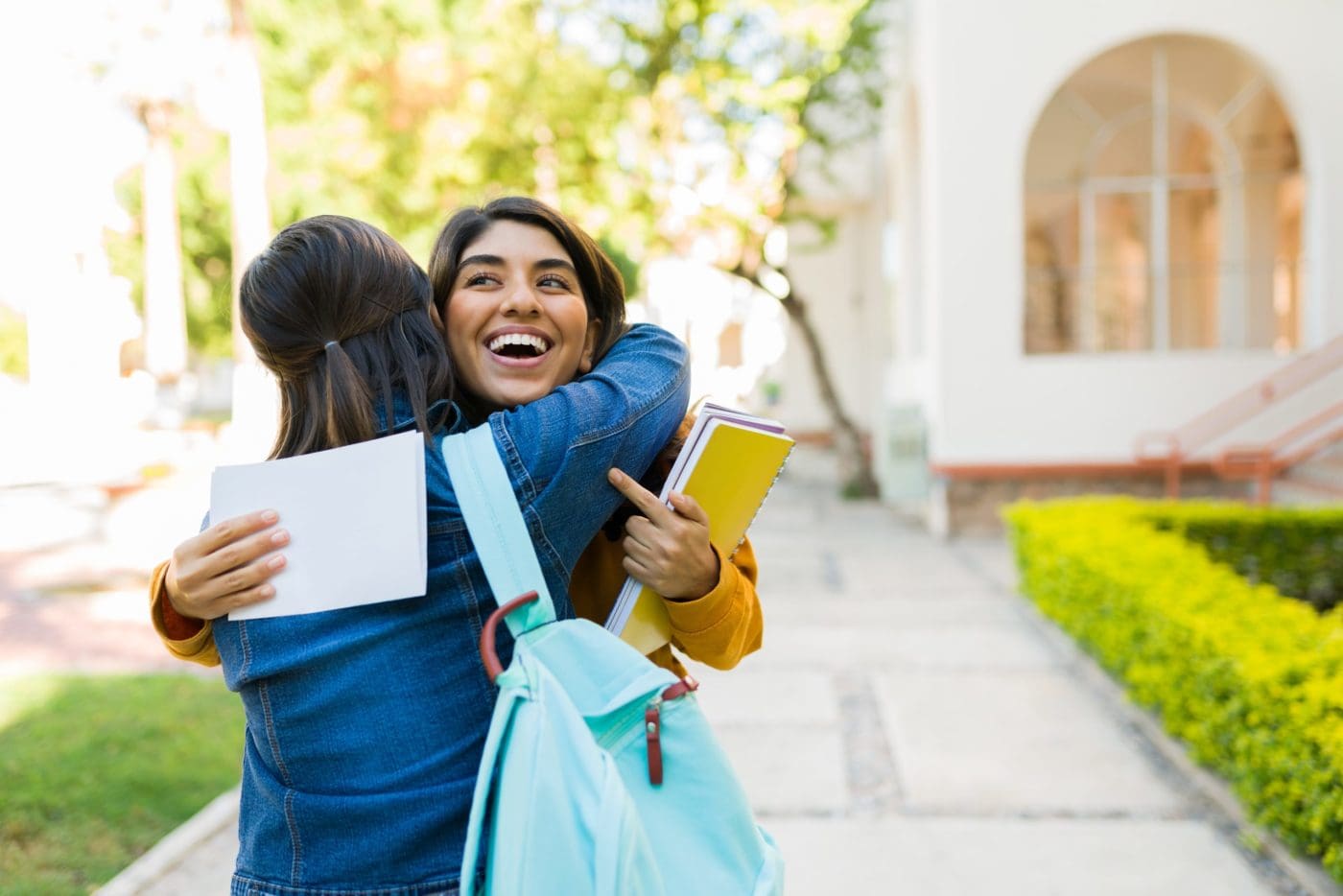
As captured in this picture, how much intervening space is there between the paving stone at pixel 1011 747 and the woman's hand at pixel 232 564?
2.98m

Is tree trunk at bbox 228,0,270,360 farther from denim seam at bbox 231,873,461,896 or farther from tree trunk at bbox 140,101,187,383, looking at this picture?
tree trunk at bbox 140,101,187,383

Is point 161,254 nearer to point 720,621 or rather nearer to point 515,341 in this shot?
point 515,341

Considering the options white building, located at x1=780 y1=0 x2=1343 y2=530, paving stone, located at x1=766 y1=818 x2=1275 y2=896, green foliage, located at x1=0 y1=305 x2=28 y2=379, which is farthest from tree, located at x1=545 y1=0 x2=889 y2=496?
green foliage, located at x1=0 y1=305 x2=28 y2=379

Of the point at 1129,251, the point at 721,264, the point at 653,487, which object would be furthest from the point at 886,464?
the point at 653,487

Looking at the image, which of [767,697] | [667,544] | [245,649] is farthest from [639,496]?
[767,697]

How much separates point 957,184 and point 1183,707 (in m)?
6.54

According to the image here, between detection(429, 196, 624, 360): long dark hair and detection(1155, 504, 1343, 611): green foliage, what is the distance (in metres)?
5.93

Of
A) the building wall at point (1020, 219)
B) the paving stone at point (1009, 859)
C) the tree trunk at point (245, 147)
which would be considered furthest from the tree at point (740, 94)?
the paving stone at point (1009, 859)

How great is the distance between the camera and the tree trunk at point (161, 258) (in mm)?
21562

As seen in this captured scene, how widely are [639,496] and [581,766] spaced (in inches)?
15.5

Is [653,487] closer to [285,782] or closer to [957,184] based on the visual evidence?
[285,782]

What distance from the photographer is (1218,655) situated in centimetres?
378

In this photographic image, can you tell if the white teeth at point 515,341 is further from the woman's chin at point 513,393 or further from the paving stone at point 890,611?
the paving stone at point 890,611

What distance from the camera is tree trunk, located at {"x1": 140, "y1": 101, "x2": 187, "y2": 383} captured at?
70.7 feet
